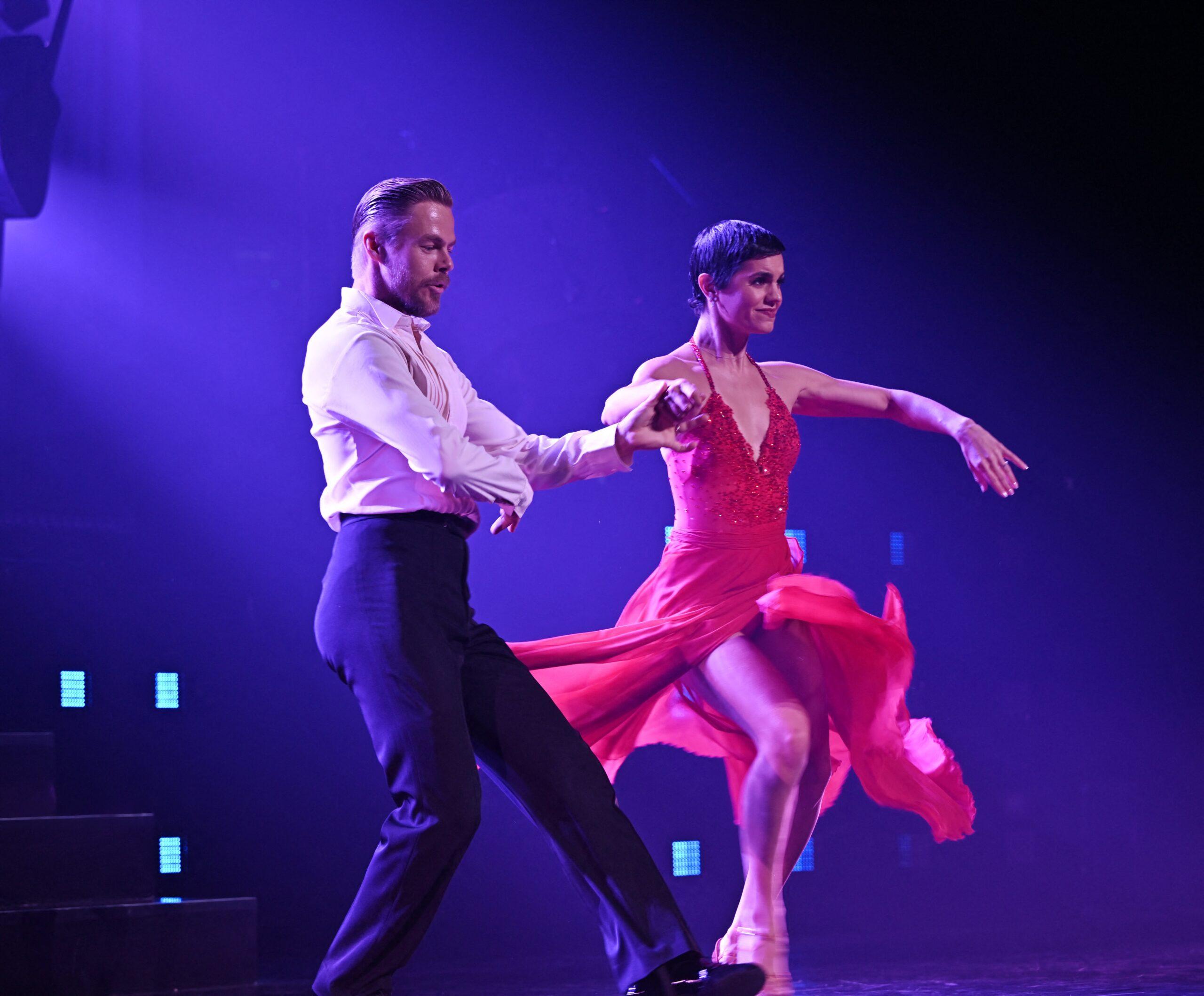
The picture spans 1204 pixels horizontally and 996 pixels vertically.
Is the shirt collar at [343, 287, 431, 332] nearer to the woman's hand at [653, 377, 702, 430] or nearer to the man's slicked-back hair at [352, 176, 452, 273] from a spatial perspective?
the man's slicked-back hair at [352, 176, 452, 273]

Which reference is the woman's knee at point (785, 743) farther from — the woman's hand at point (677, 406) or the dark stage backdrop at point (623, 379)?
the dark stage backdrop at point (623, 379)

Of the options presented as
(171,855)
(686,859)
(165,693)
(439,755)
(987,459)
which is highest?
(987,459)

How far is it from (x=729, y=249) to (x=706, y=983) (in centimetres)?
175

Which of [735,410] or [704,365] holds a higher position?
[704,365]

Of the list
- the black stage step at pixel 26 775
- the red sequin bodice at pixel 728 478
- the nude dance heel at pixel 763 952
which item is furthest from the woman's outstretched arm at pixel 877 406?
the black stage step at pixel 26 775

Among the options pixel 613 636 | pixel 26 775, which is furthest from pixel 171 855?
pixel 613 636

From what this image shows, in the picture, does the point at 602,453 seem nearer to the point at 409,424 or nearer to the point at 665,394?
the point at 665,394

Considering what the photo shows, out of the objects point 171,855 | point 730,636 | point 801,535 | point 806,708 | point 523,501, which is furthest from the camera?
point 801,535

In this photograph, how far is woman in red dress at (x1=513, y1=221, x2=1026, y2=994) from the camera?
2830 mm

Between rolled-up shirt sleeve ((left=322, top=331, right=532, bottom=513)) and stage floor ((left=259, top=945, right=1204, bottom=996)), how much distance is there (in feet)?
5.29

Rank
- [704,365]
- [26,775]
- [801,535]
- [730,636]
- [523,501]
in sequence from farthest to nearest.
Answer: [801,535] < [26,775] < [704,365] < [730,636] < [523,501]

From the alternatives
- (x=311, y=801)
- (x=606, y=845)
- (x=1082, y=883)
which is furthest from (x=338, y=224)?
(x=1082, y=883)

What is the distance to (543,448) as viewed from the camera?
2.53 m

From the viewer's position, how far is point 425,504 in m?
2.21
